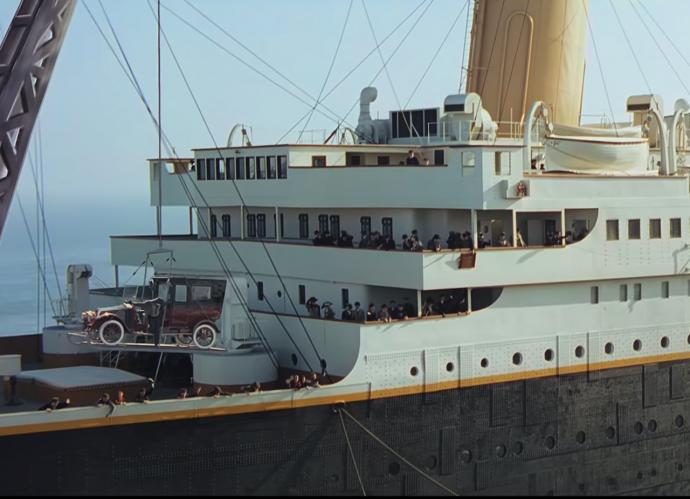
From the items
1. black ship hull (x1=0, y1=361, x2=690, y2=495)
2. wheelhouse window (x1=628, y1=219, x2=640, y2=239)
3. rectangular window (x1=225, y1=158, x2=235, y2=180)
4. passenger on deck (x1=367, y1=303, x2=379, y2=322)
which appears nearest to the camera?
black ship hull (x1=0, y1=361, x2=690, y2=495)

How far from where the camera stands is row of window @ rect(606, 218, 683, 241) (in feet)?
91.8

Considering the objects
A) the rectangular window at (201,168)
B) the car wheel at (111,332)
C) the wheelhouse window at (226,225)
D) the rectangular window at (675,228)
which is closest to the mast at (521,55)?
the rectangular window at (675,228)

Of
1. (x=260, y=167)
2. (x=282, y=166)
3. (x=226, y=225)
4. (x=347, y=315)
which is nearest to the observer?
(x=347, y=315)

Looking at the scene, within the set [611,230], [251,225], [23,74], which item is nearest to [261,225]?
[251,225]

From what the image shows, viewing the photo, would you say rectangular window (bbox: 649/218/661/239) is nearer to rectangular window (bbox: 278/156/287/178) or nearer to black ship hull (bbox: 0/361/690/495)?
black ship hull (bbox: 0/361/690/495)

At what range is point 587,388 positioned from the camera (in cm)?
2762

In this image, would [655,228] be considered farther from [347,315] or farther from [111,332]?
[111,332]

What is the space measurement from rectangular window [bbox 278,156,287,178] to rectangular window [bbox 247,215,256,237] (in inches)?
86.8

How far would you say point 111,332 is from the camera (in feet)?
82.5

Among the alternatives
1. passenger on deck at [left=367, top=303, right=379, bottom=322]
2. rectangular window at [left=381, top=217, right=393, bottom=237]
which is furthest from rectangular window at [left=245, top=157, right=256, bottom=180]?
passenger on deck at [left=367, top=303, right=379, bottom=322]

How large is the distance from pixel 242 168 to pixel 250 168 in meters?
0.31

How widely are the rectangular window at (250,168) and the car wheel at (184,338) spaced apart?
528 centimetres

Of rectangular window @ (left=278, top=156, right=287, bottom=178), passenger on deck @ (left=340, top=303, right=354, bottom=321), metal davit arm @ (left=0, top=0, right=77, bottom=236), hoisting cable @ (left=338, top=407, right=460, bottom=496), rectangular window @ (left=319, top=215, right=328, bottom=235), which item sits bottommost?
hoisting cable @ (left=338, top=407, right=460, bottom=496)

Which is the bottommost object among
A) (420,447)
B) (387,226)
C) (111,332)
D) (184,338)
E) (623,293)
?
(420,447)
